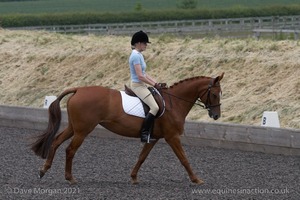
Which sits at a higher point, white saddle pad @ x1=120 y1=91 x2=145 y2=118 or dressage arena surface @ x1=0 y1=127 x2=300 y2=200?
white saddle pad @ x1=120 y1=91 x2=145 y2=118

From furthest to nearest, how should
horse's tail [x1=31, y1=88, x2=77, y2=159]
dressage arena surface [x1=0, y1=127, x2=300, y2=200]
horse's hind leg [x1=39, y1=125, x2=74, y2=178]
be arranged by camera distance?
horse's tail [x1=31, y1=88, x2=77, y2=159] → horse's hind leg [x1=39, y1=125, x2=74, y2=178] → dressage arena surface [x1=0, y1=127, x2=300, y2=200]

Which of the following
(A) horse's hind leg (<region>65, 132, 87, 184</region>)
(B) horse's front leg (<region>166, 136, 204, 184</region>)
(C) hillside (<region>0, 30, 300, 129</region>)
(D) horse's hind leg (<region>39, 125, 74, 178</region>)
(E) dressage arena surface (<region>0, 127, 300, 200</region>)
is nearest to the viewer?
(E) dressage arena surface (<region>0, 127, 300, 200</region>)

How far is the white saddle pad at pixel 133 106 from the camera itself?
46.2 feet

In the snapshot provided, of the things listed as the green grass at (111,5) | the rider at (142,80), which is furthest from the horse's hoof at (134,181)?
the green grass at (111,5)

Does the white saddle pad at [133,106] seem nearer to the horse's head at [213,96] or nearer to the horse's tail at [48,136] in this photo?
the horse's tail at [48,136]

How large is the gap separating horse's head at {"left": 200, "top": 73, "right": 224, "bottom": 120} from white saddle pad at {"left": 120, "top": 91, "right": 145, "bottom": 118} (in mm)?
996

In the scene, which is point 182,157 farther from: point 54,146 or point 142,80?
point 54,146

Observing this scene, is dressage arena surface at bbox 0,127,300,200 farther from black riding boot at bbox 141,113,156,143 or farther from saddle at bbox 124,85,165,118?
saddle at bbox 124,85,165,118

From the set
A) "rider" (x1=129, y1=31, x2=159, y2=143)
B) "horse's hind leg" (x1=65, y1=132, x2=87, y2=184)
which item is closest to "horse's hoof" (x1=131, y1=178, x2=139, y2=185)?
"rider" (x1=129, y1=31, x2=159, y2=143)

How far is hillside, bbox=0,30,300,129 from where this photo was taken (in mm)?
20781

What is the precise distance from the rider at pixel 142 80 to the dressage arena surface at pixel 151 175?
0.83 meters

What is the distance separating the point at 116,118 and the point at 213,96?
5.00 ft

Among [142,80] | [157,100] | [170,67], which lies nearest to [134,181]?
[157,100]

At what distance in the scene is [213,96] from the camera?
1436 centimetres
